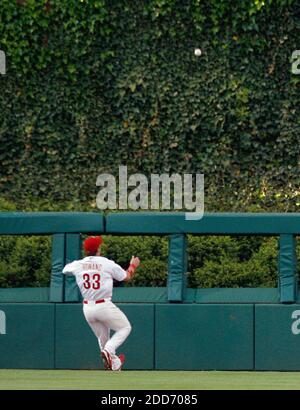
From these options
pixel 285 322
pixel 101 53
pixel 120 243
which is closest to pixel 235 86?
pixel 101 53

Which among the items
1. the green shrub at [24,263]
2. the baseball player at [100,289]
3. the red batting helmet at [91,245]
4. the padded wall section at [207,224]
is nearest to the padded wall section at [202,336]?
the baseball player at [100,289]

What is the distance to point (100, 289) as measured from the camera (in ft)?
50.6

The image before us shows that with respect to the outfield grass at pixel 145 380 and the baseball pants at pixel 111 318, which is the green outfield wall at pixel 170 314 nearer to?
the outfield grass at pixel 145 380

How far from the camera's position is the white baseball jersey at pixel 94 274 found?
15.3 meters

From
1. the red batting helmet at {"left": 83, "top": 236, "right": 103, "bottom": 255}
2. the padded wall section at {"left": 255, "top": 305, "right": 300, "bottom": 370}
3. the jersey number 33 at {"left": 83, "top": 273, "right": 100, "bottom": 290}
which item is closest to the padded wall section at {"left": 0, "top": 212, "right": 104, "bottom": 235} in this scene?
the red batting helmet at {"left": 83, "top": 236, "right": 103, "bottom": 255}

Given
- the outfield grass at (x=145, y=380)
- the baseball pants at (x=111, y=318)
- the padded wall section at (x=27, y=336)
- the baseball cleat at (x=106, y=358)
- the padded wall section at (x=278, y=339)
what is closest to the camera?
the outfield grass at (x=145, y=380)

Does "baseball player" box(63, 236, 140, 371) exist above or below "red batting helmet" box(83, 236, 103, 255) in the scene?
below

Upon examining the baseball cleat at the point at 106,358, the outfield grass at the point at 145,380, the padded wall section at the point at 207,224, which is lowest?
the outfield grass at the point at 145,380

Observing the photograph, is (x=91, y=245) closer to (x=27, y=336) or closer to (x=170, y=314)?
(x=170, y=314)

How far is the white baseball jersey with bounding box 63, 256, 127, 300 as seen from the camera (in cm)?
1534

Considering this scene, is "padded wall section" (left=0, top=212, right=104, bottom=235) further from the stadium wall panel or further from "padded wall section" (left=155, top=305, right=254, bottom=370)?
"padded wall section" (left=155, top=305, right=254, bottom=370)

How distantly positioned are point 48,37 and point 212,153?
10.4 feet

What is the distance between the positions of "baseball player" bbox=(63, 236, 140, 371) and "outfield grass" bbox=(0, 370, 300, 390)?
439 millimetres

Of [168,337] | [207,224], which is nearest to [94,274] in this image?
[168,337]
